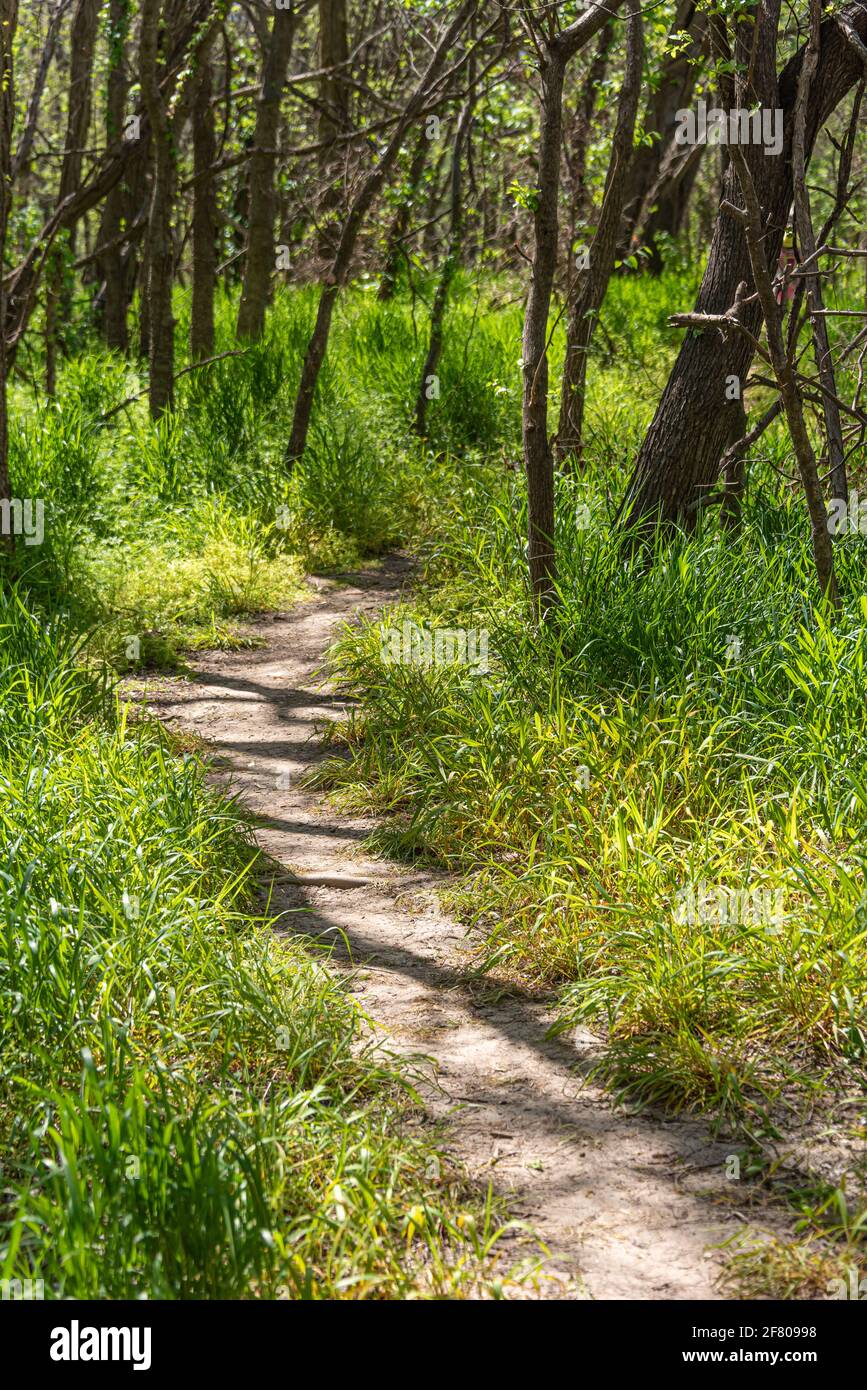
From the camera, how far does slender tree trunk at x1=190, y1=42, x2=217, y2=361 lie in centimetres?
866

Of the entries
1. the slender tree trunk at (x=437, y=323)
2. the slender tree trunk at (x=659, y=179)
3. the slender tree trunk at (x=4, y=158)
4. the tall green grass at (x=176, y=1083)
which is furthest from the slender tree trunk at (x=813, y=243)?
the slender tree trunk at (x=659, y=179)

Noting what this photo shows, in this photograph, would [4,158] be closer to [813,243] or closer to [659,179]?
[813,243]

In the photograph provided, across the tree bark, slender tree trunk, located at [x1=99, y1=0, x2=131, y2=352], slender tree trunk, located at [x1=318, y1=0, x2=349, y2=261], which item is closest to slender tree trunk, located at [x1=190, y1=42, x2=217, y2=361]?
slender tree trunk, located at [x1=99, y1=0, x2=131, y2=352]

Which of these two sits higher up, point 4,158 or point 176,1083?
point 4,158

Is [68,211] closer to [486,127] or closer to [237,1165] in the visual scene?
[486,127]

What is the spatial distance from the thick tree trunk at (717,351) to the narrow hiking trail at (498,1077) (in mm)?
1657

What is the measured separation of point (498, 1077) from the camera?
9.49ft

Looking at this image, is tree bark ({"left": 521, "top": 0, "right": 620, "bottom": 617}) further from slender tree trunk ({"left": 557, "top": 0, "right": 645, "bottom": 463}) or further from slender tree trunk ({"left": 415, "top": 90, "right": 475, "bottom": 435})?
slender tree trunk ({"left": 415, "top": 90, "right": 475, "bottom": 435})

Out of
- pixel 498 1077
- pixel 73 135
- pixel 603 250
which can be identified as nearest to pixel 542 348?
pixel 603 250

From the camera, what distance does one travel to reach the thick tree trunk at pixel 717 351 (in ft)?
15.9

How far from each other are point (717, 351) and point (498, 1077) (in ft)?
10.4
